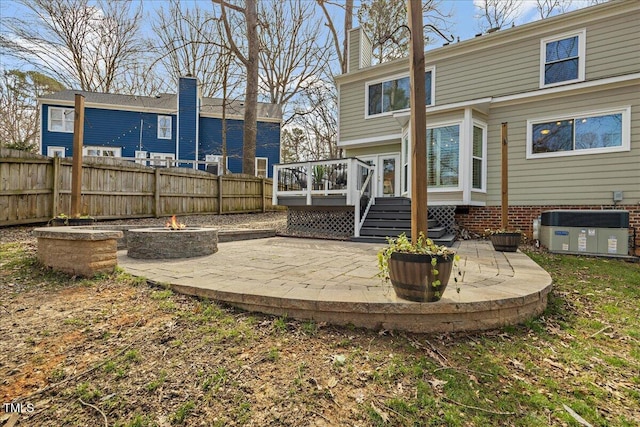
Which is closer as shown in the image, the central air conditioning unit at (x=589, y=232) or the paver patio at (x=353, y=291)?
the paver patio at (x=353, y=291)

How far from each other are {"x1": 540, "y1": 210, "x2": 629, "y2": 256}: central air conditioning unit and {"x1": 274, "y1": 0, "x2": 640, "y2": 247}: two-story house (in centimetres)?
117

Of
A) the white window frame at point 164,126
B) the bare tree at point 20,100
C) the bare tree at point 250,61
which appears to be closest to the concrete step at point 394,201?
the bare tree at point 250,61

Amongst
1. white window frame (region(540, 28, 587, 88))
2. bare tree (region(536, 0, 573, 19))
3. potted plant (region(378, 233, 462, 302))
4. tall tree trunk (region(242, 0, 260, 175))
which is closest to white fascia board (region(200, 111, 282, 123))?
tall tree trunk (region(242, 0, 260, 175))

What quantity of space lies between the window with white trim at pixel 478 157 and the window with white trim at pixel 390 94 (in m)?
1.88

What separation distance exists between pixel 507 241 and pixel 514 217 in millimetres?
2724

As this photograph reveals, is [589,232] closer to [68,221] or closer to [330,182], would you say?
[330,182]

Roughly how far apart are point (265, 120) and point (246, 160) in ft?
19.3

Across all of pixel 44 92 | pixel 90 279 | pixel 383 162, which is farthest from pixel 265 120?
pixel 90 279

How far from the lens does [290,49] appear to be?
17281 millimetres

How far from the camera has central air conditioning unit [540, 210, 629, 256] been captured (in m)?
5.63

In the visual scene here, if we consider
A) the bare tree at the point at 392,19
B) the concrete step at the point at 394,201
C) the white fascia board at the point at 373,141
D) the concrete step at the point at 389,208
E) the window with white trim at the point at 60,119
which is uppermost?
the bare tree at the point at 392,19

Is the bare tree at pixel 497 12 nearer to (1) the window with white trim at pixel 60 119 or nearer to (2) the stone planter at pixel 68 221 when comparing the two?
(2) the stone planter at pixel 68 221

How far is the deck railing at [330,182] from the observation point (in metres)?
7.24

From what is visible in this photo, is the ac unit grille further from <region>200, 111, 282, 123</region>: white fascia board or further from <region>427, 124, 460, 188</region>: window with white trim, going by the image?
<region>200, 111, 282, 123</region>: white fascia board
